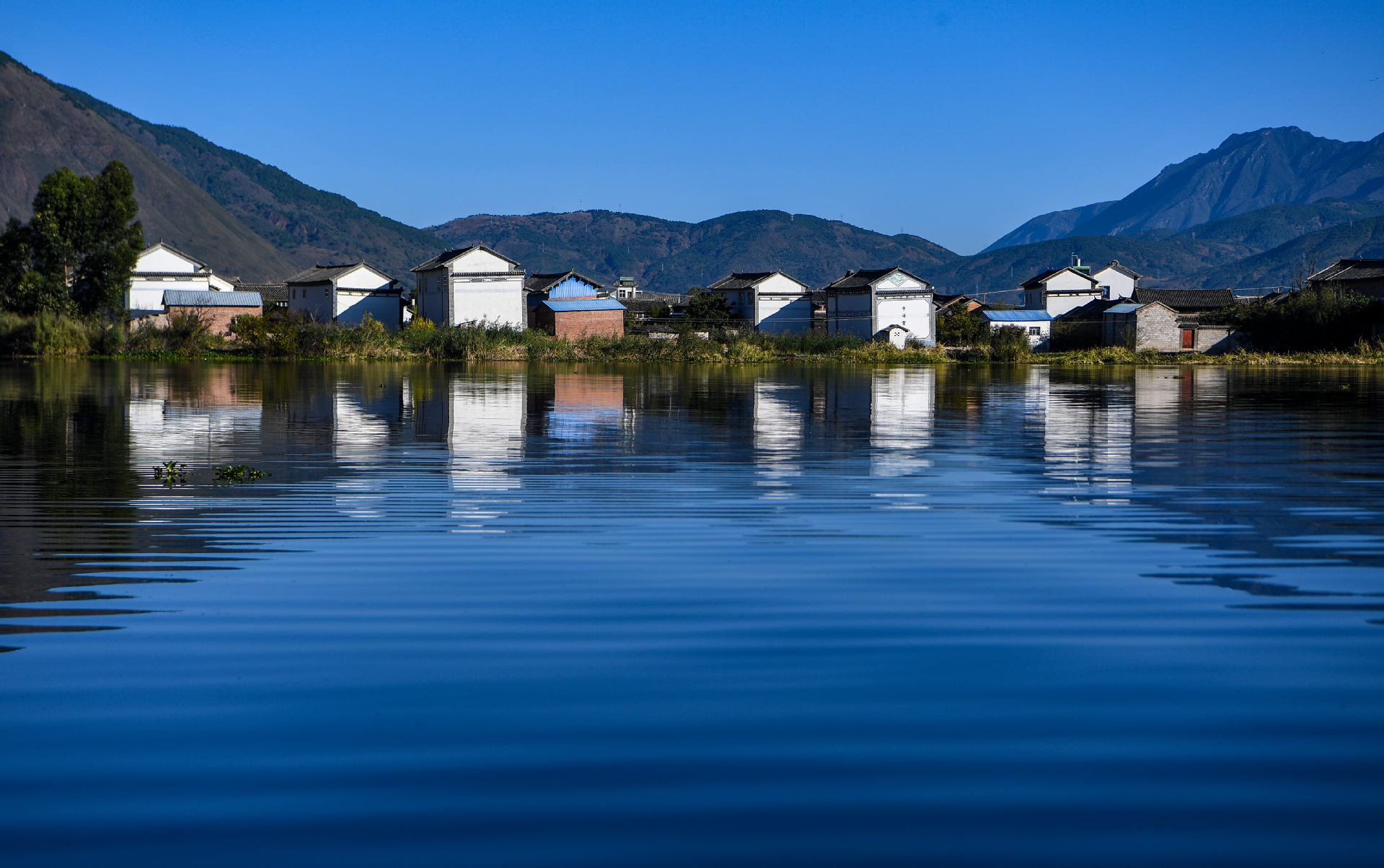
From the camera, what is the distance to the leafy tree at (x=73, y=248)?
54.8m

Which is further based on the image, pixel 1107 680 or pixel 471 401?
pixel 471 401

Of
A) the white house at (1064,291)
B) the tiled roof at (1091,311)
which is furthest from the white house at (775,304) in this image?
the tiled roof at (1091,311)

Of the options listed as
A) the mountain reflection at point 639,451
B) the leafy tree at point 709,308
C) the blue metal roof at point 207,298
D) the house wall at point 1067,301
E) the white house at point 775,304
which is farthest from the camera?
the house wall at point 1067,301

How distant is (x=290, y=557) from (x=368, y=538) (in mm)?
735

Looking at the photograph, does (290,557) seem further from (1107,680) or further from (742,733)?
(1107,680)

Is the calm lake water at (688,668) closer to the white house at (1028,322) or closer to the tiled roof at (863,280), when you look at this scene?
the tiled roof at (863,280)

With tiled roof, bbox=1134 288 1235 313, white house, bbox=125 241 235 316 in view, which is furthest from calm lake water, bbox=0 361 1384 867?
tiled roof, bbox=1134 288 1235 313

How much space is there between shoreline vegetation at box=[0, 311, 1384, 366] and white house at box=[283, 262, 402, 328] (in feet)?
19.8

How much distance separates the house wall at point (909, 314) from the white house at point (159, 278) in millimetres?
40551

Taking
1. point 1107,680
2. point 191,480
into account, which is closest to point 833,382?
point 191,480

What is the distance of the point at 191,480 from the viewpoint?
1098 centimetres

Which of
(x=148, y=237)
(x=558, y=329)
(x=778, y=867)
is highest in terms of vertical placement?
(x=148, y=237)

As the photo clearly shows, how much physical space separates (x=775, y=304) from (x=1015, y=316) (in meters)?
17.3

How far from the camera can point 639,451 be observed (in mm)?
14664
